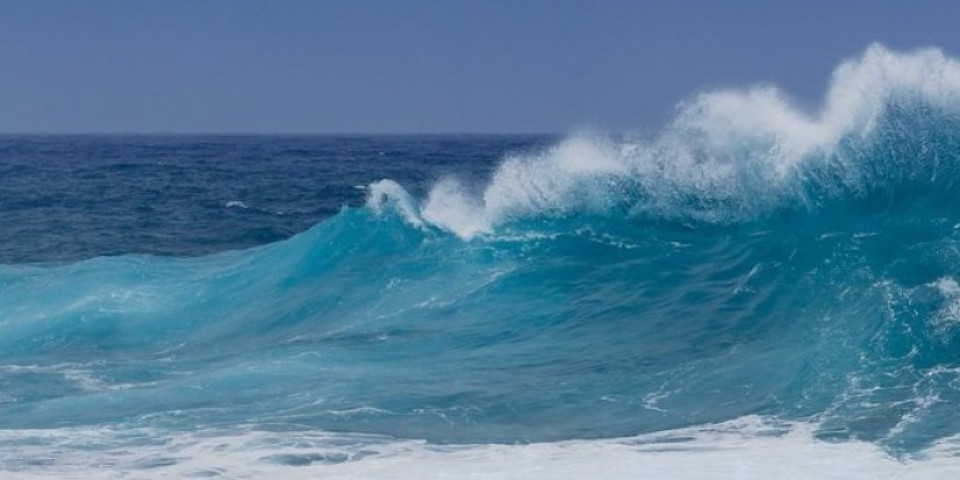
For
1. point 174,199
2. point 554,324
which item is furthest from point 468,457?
point 174,199

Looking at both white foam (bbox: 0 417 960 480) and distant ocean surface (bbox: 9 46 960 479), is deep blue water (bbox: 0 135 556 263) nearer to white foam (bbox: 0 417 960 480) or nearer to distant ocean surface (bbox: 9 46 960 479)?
distant ocean surface (bbox: 9 46 960 479)

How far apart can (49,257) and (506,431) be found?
53.3 feet

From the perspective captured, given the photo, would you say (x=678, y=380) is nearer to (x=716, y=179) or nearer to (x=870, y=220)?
(x=870, y=220)

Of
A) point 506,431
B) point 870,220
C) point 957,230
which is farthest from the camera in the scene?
point 870,220

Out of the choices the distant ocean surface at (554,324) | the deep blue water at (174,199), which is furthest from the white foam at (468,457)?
the deep blue water at (174,199)

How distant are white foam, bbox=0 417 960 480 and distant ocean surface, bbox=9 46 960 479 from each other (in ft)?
0.13

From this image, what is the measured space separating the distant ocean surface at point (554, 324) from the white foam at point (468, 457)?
0.04 metres

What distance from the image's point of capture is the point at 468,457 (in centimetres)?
1095

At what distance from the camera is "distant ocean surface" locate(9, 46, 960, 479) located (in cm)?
1119

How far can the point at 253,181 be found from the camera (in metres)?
45.9

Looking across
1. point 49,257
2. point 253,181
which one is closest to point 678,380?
point 49,257

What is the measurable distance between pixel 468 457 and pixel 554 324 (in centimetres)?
640

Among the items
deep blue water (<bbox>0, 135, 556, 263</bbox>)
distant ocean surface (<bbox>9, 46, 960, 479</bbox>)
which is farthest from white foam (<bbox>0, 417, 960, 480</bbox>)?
deep blue water (<bbox>0, 135, 556, 263</bbox>)

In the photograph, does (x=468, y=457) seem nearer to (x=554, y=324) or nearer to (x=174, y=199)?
(x=554, y=324)
